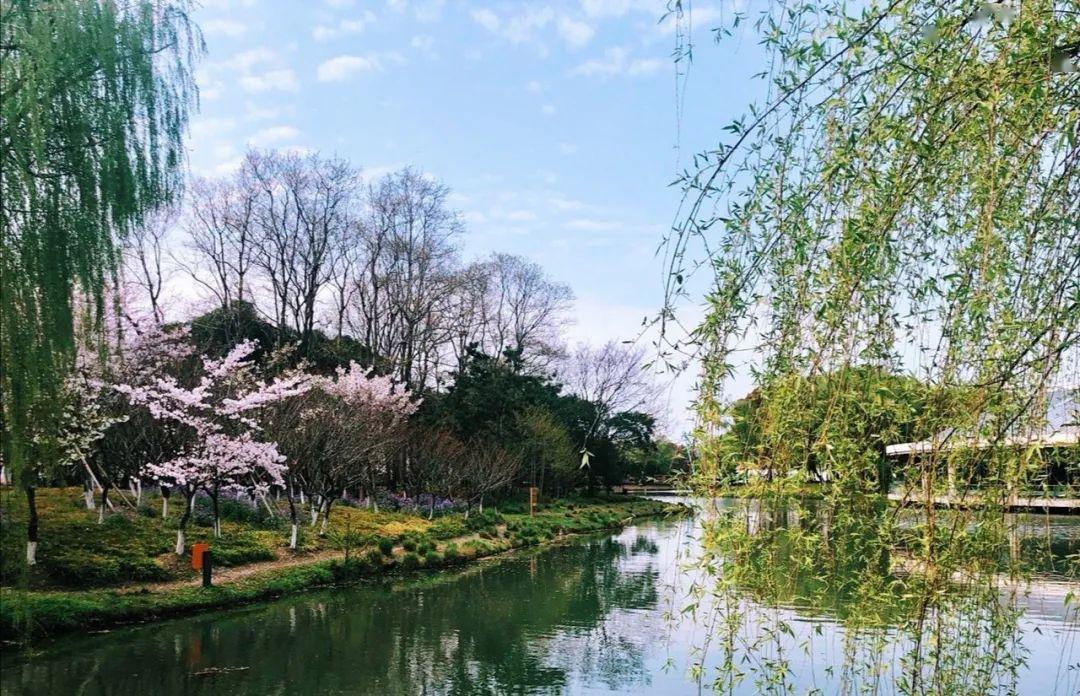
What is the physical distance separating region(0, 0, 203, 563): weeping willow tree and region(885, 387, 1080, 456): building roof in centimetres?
419

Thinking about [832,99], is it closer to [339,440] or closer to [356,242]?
[339,440]

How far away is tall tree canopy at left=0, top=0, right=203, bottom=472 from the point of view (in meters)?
4.17

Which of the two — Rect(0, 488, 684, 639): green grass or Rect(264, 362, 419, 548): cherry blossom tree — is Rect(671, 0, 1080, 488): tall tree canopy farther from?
Rect(264, 362, 419, 548): cherry blossom tree

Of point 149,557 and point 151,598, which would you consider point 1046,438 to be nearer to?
point 151,598

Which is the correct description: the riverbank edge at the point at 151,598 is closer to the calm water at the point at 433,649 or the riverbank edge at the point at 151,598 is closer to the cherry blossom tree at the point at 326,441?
the calm water at the point at 433,649

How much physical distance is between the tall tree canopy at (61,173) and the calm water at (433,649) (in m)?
2.43

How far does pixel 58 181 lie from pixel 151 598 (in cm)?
465

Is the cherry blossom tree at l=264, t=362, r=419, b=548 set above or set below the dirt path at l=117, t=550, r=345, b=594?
above

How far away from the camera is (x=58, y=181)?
4.47m

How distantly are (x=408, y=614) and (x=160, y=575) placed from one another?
2575mm

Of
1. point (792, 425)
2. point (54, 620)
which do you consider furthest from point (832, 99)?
point (54, 620)

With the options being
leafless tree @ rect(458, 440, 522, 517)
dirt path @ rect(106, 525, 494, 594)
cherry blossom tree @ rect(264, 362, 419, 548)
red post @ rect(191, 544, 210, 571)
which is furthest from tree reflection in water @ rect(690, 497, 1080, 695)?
leafless tree @ rect(458, 440, 522, 517)

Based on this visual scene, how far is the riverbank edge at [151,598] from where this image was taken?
6.31 metres

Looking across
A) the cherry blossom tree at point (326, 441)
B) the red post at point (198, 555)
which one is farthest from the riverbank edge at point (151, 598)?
the cherry blossom tree at point (326, 441)
